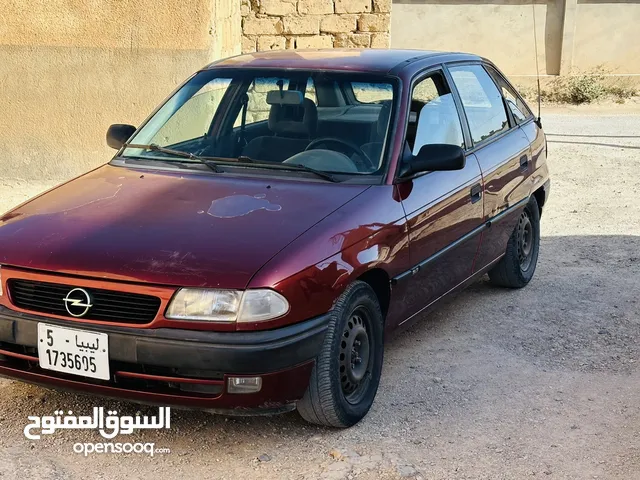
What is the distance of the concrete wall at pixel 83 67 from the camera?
355 inches

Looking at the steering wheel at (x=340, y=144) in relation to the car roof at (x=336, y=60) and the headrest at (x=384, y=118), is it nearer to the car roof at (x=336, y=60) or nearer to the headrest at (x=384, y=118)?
the headrest at (x=384, y=118)

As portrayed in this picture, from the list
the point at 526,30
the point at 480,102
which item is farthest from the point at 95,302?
the point at 526,30

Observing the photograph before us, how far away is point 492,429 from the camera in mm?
4180

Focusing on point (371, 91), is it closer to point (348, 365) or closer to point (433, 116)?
point (433, 116)

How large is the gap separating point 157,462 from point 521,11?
16.6 metres

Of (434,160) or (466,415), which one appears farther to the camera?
(434,160)

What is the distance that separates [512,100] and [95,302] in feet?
11.9

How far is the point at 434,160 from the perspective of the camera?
179 inches

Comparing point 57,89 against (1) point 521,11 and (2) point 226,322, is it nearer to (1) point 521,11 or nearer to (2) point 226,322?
(2) point 226,322

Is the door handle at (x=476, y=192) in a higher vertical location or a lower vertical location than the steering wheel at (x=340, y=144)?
lower

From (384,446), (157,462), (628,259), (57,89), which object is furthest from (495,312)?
(57,89)

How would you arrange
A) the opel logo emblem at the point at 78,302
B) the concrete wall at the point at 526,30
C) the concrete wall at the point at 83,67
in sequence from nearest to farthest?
the opel logo emblem at the point at 78,302 < the concrete wall at the point at 83,67 < the concrete wall at the point at 526,30

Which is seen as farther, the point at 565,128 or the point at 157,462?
the point at 565,128

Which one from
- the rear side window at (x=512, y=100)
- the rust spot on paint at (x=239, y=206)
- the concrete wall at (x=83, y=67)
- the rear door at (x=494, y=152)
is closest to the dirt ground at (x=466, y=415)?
the rear door at (x=494, y=152)
